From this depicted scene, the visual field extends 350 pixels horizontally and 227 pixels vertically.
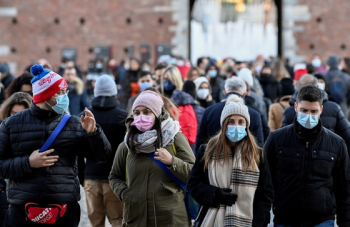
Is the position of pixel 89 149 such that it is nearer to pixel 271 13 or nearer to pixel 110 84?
pixel 110 84

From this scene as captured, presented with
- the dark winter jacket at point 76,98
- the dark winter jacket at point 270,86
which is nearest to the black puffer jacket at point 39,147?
the dark winter jacket at point 76,98

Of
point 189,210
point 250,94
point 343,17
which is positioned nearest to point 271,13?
point 343,17

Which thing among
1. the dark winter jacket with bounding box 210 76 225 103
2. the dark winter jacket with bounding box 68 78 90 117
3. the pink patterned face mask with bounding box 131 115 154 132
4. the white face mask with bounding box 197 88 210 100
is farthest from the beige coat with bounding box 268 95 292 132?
the dark winter jacket with bounding box 68 78 90 117

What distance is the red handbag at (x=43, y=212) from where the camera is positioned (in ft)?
14.4

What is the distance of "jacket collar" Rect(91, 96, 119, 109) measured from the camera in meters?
6.38

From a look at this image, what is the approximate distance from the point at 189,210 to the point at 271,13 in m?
54.3

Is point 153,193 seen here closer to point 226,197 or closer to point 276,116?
point 226,197

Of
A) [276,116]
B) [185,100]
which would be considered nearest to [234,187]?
[185,100]

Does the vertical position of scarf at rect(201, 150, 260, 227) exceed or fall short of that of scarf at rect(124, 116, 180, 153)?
it falls short

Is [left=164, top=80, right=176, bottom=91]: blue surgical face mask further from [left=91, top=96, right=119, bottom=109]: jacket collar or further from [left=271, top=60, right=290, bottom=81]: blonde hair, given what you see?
[left=271, top=60, right=290, bottom=81]: blonde hair

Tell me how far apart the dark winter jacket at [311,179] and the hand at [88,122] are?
1216mm

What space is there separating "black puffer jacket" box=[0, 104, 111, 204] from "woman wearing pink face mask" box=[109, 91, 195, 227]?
0.25 m

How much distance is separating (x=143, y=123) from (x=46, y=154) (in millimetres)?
694

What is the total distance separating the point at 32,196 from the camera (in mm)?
4430
